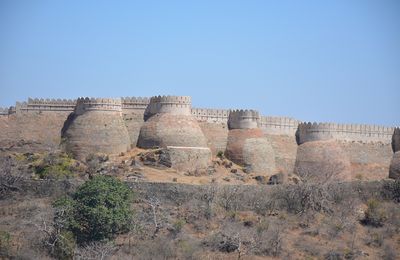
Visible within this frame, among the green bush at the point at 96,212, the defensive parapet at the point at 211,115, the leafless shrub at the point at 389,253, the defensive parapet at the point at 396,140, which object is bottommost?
the leafless shrub at the point at 389,253

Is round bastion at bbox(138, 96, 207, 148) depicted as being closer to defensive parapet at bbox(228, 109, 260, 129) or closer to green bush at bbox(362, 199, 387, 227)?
defensive parapet at bbox(228, 109, 260, 129)

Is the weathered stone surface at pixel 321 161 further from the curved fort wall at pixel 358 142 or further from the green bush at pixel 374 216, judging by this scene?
the green bush at pixel 374 216

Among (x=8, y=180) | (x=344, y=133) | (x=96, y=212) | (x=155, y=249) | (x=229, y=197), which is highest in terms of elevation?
(x=344, y=133)

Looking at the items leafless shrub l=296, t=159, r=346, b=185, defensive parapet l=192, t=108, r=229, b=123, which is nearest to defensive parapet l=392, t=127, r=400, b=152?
leafless shrub l=296, t=159, r=346, b=185

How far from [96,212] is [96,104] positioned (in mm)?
10307

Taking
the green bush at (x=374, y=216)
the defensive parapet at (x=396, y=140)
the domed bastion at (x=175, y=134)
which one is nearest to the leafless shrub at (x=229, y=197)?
the domed bastion at (x=175, y=134)

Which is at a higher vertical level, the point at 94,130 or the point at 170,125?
the point at 170,125

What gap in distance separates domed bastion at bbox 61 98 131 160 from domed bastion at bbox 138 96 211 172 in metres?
1.41

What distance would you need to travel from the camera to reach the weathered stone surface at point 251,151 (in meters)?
53.2

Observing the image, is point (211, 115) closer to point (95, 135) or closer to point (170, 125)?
point (170, 125)

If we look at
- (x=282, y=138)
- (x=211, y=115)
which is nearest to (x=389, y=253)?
(x=282, y=138)

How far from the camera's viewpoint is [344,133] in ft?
189

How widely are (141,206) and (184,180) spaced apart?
3997 mm

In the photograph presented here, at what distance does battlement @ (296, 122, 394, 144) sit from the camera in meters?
56.5
